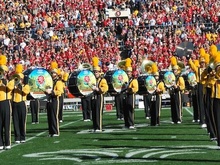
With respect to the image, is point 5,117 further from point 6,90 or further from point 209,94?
point 209,94

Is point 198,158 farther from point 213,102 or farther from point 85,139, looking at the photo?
point 85,139

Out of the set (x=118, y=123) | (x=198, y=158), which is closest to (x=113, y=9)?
(x=118, y=123)

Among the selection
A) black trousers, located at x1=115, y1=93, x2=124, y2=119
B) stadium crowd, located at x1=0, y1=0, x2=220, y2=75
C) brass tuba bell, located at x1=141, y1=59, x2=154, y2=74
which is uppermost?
stadium crowd, located at x1=0, y1=0, x2=220, y2=75

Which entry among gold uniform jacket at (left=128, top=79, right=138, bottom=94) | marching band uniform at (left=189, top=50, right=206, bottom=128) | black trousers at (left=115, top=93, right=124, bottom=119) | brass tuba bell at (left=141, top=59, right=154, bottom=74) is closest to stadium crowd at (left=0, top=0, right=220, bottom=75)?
black trousers at (left=115, top=93, right=124, bottom=119)

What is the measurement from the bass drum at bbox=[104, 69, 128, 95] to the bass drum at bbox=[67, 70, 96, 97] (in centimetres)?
149

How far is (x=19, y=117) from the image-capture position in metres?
16.6

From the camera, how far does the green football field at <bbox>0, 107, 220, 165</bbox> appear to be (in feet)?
41.0

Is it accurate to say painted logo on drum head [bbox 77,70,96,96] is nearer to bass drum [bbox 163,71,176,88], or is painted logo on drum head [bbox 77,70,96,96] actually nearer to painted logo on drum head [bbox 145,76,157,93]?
painted logo on drum head [bbox 145,76,157,93]

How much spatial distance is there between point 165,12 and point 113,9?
9.98 feet

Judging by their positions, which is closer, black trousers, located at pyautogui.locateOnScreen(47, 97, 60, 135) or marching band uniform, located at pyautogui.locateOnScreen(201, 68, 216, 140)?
marching band uniform, located at pyautogui.locateOnScreen(201, 68, 216, 140)

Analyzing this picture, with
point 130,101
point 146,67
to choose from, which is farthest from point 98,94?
point 146,67

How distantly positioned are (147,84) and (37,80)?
5.29 meters

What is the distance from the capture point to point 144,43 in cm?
3662

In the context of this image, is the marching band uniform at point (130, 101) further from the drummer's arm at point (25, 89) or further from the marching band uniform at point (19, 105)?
the drummer's arm at point (25, 89)
